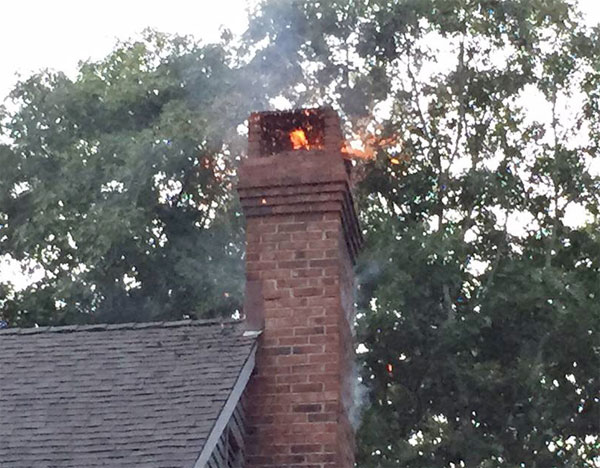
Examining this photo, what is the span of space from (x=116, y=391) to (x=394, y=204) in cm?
1654

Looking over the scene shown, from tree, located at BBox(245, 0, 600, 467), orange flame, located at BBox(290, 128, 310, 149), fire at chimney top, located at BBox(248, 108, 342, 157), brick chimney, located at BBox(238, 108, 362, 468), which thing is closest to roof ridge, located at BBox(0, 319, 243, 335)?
brick chimney, located at BBox(238, 108, 362, 468)

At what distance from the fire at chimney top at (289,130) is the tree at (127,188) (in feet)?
41.7

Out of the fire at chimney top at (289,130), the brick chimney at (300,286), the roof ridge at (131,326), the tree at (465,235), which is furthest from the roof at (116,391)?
the tree at (465,235)

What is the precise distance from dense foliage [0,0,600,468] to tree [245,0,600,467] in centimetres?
4

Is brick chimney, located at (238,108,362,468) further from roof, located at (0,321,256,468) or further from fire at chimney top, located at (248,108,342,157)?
roof, located at (0,321,256,468)

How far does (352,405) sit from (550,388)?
13.0 meters

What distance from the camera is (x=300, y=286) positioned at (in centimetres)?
939

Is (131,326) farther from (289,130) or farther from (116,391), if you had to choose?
(289,130)

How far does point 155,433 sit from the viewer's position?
8.05 m

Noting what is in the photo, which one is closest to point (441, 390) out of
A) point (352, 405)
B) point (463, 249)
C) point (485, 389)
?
point (485, 389)

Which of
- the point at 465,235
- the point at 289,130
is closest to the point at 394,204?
the point at 465,235

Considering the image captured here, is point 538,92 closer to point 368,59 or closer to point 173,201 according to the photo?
point 368,59

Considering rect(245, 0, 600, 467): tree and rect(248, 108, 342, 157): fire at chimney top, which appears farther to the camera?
rect(245, 0, 600, 467): tree

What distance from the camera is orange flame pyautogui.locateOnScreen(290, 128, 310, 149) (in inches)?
401
